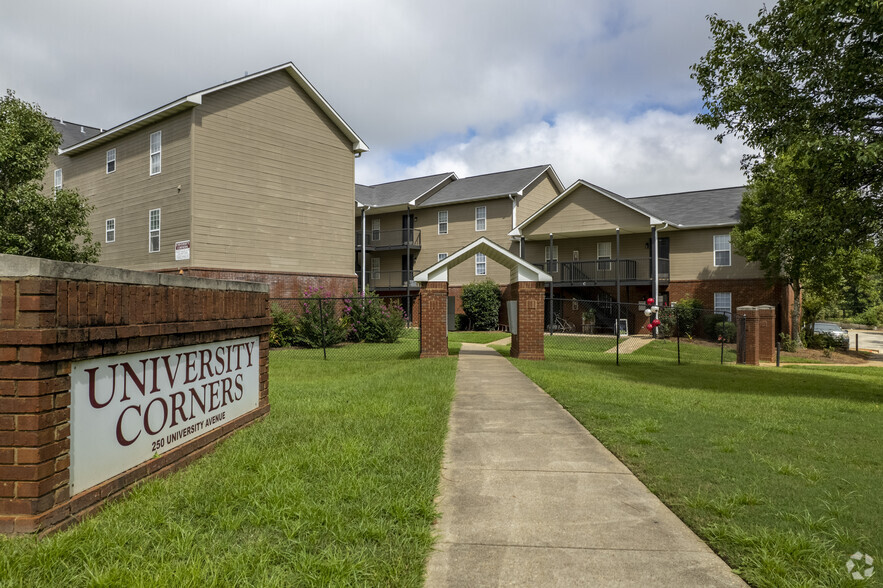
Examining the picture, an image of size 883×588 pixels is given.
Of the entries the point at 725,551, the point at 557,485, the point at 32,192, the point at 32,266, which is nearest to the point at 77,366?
the point at 32,266

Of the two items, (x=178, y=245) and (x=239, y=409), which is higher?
(x=178, y=245)

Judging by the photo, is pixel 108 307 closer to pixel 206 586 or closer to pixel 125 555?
pixel 125 555

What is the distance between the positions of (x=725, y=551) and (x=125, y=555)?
12.1ft

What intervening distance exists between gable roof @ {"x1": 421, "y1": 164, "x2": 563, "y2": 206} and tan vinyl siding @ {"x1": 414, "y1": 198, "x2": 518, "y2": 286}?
1.58ft

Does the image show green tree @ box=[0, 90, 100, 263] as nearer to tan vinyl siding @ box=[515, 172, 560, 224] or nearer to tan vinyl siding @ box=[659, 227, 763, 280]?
tan vinyl siding @ box=[515, 172, 560, 224]

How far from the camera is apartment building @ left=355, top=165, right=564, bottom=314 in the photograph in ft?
104

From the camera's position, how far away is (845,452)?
5871 millimetres

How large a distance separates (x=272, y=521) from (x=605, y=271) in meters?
28.2

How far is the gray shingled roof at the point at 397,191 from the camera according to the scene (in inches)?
1339

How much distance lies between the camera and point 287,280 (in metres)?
21.2

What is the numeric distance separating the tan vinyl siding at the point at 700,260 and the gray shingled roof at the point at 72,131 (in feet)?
101

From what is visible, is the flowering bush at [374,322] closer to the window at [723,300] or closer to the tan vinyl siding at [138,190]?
the tan vinyl siding at [138,190]

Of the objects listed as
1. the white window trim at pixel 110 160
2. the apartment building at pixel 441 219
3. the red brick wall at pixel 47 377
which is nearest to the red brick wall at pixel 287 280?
the white window trim at pixel 110 160

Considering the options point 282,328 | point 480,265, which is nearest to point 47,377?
point 282,328
